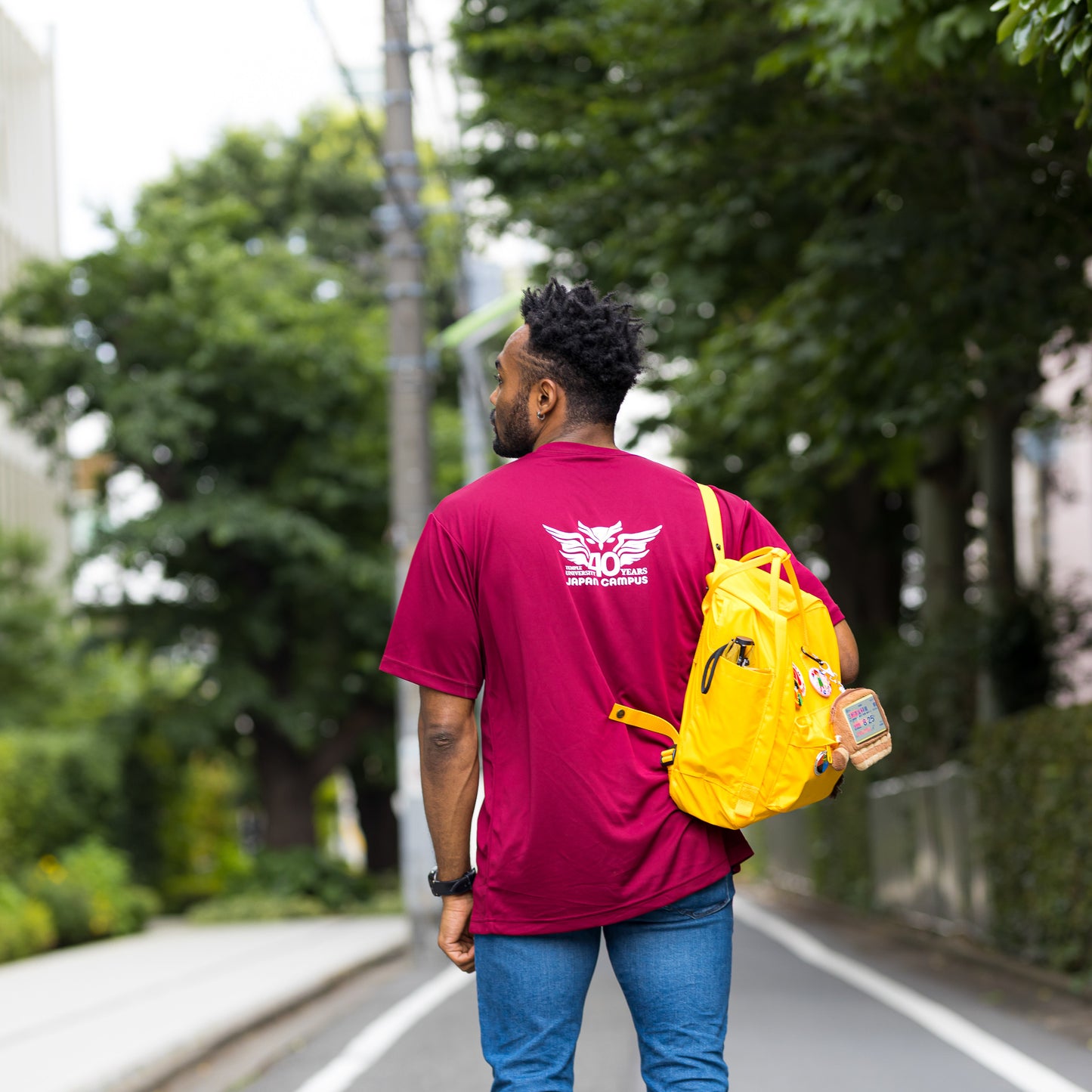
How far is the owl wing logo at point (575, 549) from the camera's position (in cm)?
289

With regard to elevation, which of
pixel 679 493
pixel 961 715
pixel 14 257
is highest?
pixel 14 257

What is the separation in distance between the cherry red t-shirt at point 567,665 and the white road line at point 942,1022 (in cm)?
444

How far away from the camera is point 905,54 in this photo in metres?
7.02

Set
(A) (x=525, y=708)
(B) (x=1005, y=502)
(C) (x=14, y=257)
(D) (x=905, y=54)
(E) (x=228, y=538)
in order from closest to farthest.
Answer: (A) (x=525, y=708), (D) (x=905, y=54), (B) (x=1005, y=502), (E) (x=228, y=538), (C) (x=14, y=257)

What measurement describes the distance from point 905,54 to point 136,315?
20668 millimetres

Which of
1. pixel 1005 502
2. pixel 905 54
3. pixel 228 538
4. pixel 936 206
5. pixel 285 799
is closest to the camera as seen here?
pixel 905 54

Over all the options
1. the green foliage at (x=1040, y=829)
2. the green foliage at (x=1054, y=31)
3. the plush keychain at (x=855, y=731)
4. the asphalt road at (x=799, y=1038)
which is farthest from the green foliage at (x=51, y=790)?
the plush keychain at (x=855, y=731)

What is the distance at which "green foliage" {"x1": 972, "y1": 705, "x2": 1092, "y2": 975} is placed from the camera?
9.55 meters

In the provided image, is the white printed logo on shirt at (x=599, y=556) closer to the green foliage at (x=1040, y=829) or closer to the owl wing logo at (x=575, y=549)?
the owl wing logo at (x=575, y=549)

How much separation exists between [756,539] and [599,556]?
14.0 inches

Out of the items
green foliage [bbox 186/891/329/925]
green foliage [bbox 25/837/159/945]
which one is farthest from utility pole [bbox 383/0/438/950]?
green foliage [bbox 186/891/329/925]

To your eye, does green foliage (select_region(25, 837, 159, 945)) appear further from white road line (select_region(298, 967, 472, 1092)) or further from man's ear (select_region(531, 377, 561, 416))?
man's ear (select_region(531, 377, 561, 416))

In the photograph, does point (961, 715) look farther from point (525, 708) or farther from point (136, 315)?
point (136, 315)

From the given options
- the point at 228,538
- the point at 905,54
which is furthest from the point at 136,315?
the point at 905,54
